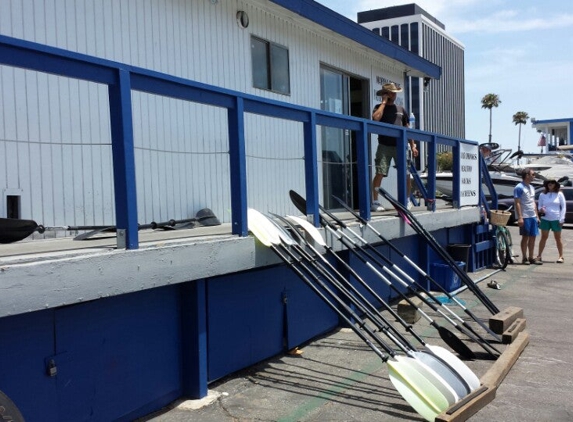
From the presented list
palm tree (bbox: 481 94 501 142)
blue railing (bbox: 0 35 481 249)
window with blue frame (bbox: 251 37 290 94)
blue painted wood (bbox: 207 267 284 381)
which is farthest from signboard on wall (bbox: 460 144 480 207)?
palm tree (bbox: 481 94 501 142)

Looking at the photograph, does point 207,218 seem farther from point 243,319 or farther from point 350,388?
point 350,388

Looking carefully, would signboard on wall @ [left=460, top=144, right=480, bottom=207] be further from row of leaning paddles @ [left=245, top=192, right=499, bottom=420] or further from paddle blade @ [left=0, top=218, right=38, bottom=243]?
paddle blade @ [left=0, top=218, right=38, bottom=243]

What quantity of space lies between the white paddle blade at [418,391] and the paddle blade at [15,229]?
279 cm

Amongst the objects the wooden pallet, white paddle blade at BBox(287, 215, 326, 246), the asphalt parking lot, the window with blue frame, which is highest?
the window with blue frame

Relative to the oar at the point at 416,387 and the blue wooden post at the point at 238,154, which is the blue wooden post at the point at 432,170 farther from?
the oar at the point at 416,387

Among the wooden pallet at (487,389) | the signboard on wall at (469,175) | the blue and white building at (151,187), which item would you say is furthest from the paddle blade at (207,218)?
the signboard on wall at (469,175)

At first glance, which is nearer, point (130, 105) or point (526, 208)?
point (130, 105)

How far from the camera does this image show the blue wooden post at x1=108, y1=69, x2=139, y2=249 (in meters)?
3.97

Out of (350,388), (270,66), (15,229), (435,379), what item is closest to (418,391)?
(435,379)

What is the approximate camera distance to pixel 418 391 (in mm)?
4391

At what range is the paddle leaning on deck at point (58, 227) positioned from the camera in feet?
14.9

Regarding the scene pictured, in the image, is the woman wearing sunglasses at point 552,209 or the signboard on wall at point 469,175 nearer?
the signboard on wall at point 469,175

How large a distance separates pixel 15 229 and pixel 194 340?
1549mm

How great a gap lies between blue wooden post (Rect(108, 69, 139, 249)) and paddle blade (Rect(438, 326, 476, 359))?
9.84ft
